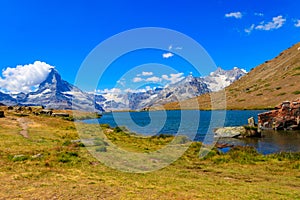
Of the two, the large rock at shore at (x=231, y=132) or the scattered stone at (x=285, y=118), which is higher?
the scattered stone at (x=285, y=118)

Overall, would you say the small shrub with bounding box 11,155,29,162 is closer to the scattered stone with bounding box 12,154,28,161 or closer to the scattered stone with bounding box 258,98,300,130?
the scattered stone with bounding box 12,154,28,161

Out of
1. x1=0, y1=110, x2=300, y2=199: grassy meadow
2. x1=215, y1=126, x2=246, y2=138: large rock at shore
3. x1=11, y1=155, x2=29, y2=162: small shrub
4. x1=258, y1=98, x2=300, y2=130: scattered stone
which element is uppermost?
x1=258, y1=98, x2=300, y2=130: scattered stone

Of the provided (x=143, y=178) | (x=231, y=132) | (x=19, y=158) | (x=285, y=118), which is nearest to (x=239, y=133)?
(x=231, y=132)

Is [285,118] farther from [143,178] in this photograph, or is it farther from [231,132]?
[143,178]

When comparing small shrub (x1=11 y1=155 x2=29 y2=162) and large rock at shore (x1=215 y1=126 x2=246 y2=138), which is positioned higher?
large rock at shore (x1=215 y1=126 x2=246 y2=138)

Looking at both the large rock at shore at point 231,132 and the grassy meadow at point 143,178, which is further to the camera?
the large rock at shore at point 231,132

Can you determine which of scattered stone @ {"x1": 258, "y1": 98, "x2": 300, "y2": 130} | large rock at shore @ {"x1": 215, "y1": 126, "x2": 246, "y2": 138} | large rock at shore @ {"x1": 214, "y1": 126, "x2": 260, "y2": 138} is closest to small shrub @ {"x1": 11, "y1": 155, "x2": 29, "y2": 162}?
large rock at shore @ {"x1": 214, "y1": 126, "x2": 260, "y2": 138}

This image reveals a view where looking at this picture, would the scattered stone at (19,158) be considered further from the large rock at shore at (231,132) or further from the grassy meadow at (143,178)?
the large rock at shore at (231,132)

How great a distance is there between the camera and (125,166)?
110ft

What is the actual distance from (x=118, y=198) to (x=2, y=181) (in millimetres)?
11534

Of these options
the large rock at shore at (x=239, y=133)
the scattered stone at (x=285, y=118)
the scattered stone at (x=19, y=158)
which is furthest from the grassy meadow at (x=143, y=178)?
the scattered stone at (x=285, y=118)

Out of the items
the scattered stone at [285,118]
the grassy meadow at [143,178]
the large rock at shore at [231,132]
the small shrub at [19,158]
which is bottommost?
the grassy meadow at [143,178]

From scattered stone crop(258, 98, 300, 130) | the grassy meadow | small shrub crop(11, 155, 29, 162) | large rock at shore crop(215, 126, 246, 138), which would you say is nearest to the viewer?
the grassy meadow

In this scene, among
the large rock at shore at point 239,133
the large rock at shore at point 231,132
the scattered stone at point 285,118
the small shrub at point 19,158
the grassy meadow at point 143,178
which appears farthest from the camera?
the scattered stone at point 285,118
